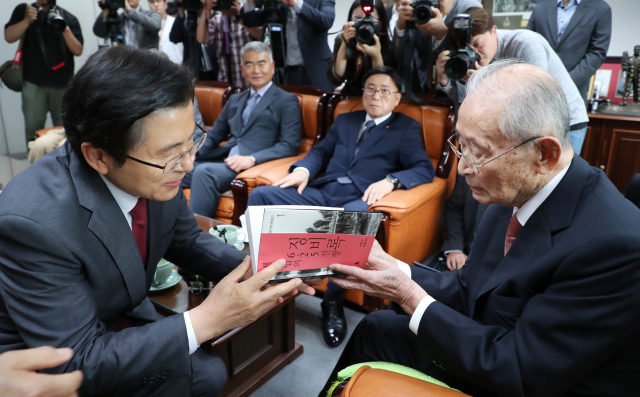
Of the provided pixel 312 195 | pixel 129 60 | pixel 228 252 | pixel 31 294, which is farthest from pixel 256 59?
pixel 31 294

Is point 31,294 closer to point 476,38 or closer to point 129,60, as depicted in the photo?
point 129,60

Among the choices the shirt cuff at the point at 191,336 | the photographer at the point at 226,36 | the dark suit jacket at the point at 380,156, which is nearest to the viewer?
the shirt cuff at the point at 191,336

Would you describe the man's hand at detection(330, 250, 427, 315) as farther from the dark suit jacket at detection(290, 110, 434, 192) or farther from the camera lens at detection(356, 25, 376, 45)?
the camera lens at detection(356, 25, 376, 45)

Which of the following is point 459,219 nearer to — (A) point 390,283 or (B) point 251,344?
(B) point 251,344

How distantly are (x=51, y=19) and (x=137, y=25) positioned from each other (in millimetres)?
764

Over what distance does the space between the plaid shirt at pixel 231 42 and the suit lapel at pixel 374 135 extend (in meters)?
1.94

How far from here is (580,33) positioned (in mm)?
3109

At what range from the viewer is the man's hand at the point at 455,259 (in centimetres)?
248

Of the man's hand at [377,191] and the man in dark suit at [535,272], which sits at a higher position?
the man in dark suit at [535,272]

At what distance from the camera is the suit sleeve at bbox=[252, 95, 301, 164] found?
126 inches

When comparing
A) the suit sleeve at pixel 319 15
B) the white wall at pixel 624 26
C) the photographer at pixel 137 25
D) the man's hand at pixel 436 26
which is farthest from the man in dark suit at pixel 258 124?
the white wall at pixel 624 26

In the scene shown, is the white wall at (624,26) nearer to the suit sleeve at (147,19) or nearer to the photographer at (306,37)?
the photographer at (306,37)

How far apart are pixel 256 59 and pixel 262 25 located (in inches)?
25.7

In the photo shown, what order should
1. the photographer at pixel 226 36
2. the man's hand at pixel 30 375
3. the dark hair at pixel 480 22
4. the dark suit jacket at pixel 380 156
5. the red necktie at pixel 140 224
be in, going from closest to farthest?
the man's hand at pixel 30 375 < the red necktie at pixel 140 224 < the dark hair at pixel 480 22 < the dark suit jacket at pixel 380 156 < the photographer at pixel 226 36
